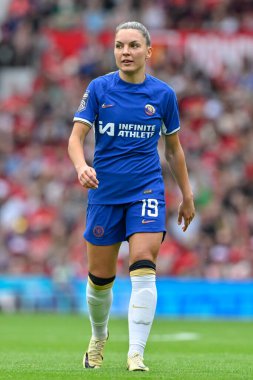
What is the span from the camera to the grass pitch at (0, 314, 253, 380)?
849 centimetres

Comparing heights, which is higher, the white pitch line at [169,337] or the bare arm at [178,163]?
the bare arm at [178,163]

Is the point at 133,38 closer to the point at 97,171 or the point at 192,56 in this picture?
the point at 97,171

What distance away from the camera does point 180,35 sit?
25.9 meters

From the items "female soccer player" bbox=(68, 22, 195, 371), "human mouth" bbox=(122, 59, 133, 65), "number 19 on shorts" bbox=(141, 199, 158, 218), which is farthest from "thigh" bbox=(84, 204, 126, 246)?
"human mouth" bbox=(122, 59, 133, 65)

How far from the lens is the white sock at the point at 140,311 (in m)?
8.45

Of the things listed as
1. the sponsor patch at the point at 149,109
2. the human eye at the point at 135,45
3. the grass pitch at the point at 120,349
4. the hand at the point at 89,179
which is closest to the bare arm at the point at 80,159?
the hand at the point at 89,179

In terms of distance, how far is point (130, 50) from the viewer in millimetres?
8734

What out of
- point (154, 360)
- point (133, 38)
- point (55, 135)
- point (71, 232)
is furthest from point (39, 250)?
point (133, 38)

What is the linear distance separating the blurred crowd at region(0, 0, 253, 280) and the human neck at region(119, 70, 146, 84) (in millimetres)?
12324

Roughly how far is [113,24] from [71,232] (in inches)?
222

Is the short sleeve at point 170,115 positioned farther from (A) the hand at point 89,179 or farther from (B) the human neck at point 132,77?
(A) the hand at point 89,179

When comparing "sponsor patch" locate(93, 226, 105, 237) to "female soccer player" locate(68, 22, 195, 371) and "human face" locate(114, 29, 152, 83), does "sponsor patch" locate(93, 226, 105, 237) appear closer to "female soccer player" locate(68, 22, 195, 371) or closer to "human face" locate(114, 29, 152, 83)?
"female soccer player" locate(68, 22, 195, 371)

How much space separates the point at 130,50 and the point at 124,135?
0.60 meters

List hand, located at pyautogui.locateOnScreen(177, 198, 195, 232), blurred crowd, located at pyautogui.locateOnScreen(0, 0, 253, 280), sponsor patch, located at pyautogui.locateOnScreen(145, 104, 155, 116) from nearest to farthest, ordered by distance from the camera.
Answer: sponsor patch, located at pyautogui.locateOnScreen(145, 104, 155, 116)
hand, located at pyautogui.locateOnScreen(177, 198, 195, 232)
blurred crowd, located at pyautogui.locateOnScreen(0, 0, 253, 280)
